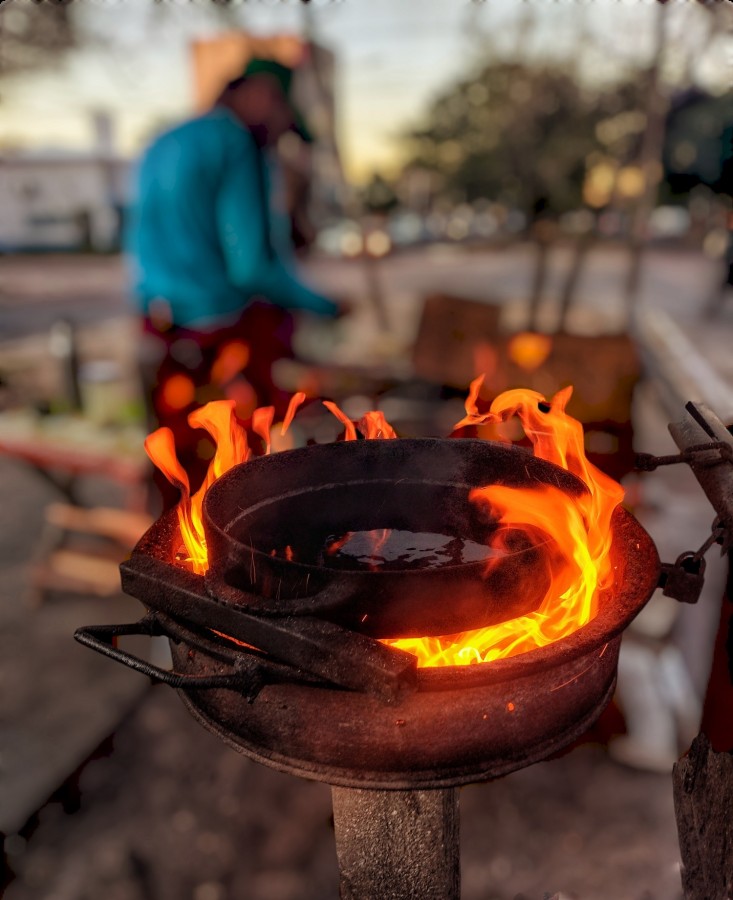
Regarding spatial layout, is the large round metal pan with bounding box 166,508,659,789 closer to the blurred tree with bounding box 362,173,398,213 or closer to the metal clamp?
the metal clamp

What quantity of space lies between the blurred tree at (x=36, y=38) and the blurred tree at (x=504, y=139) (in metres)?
12.2

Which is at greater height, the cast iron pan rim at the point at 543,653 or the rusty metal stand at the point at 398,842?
the cast iron pan rim at the point at 543,653

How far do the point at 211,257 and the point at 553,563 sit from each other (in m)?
3.29

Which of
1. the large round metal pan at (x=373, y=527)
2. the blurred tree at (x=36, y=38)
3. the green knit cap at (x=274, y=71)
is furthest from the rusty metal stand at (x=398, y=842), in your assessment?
the blurred tree at (x=36, y=38)

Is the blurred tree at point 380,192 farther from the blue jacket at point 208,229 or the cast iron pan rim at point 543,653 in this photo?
the cast iron pan rim at point 543,653

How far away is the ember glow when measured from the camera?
1.65 m

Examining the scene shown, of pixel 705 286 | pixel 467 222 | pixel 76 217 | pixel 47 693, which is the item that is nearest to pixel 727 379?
pixel 47 693

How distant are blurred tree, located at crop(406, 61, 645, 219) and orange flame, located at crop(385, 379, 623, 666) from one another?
19.9 m

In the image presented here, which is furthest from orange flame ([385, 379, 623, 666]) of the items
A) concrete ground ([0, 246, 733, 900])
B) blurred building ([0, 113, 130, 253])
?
blurred building ([0, 113, 130, 253])

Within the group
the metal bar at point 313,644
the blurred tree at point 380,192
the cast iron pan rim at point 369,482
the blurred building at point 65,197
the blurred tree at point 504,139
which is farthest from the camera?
the blurred tree at point 380,192

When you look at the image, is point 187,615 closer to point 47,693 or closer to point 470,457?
point 470,457

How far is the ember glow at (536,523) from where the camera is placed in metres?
1.65

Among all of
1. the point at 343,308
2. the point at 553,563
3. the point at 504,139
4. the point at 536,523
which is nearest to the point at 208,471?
the point at 536,523

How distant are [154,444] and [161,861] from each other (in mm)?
1834
